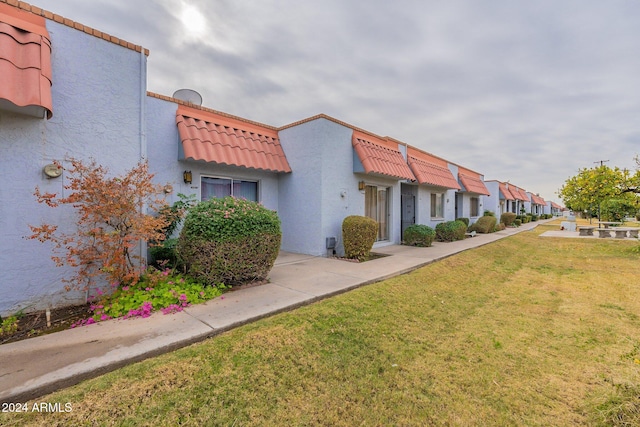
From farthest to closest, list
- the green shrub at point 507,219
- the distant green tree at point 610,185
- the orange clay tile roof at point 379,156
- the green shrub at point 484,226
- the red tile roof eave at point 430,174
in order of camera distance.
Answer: the green shrub at point 507,219, the green shrub at point 484,226, the red tile roof eave at point 430,174, the distant green tree at point 610,185, the orange clay tile roof at point 379,156

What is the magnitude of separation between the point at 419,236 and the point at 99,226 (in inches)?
433

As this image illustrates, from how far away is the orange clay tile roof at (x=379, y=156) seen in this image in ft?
32.2

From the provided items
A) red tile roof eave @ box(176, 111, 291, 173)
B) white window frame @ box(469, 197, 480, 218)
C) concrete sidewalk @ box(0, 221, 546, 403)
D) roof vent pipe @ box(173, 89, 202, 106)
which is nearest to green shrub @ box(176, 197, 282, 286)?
concrete sidewalk @ box(0, 221, 546, 403)

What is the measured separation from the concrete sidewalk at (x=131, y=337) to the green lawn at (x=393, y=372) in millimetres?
161

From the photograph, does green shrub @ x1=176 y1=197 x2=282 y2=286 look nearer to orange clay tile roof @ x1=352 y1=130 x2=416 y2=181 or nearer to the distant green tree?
orange clay tile roof @ x1=352 y1=130 x2=416 y2=181

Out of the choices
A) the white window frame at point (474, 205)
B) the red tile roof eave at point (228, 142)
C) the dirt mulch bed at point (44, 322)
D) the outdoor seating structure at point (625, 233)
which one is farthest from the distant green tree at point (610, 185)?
the dirt mulch bed at point (44, 322)

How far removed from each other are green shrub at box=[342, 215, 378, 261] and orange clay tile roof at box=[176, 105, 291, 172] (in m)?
3.16

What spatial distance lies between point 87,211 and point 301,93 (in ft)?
32.8

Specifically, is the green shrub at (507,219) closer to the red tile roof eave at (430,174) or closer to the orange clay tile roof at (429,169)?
the orange clay tile roof at (429,169)

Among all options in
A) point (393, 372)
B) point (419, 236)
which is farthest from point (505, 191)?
point (393, 372)

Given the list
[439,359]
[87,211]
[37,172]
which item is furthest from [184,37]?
[439,359]

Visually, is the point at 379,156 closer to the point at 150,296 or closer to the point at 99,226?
the point at 150,296

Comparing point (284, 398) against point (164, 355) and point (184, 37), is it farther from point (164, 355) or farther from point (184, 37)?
point (184, 37)

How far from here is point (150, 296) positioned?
4.32 metres
